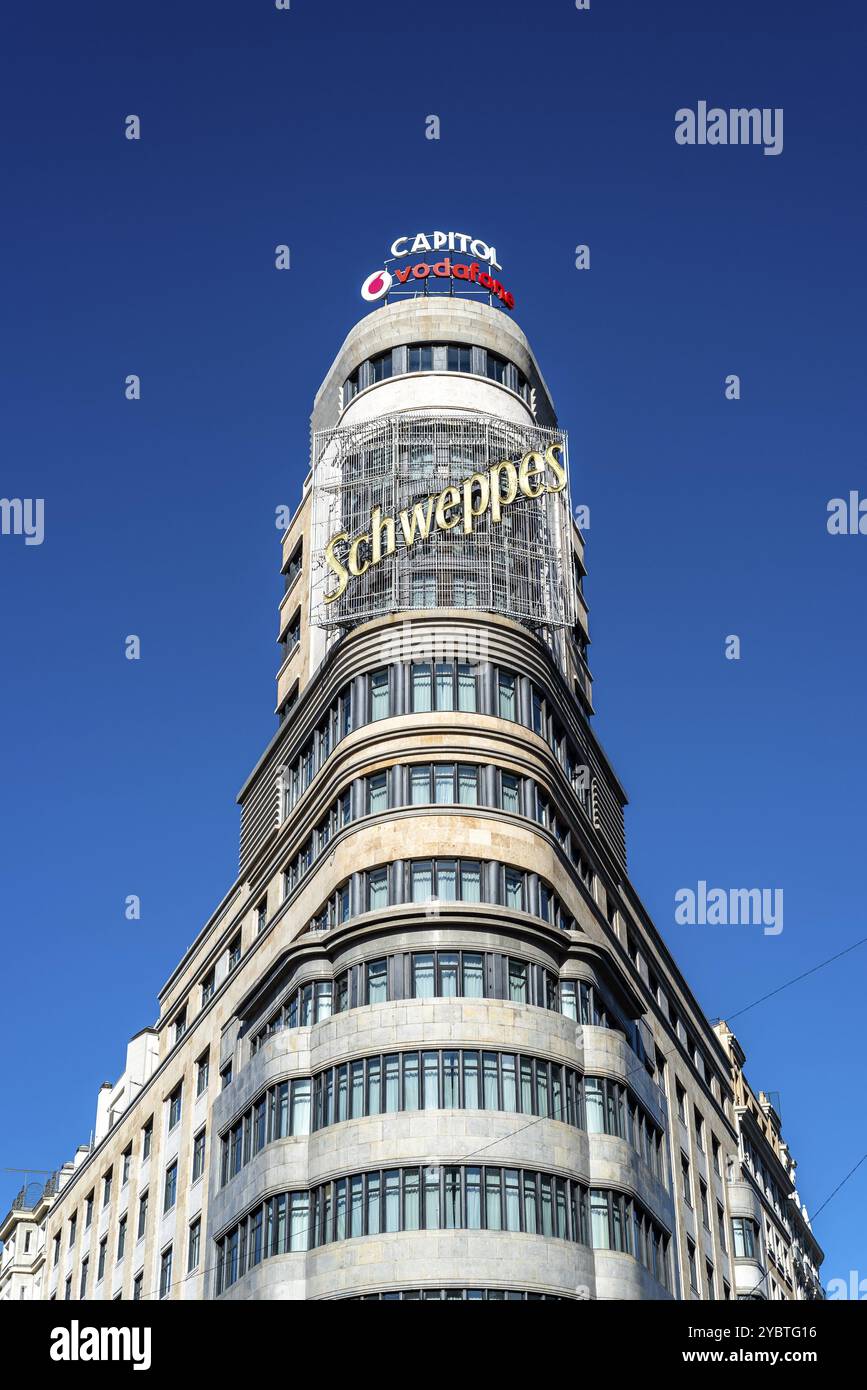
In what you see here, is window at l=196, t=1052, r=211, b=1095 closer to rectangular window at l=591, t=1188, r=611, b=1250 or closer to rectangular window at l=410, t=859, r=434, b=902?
rectangular window at l=410, t=859, r=434, b=902

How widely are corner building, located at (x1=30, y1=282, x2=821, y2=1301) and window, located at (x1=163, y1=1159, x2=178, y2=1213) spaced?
0.75 feet

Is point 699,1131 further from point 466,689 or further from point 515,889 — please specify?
point 466,689

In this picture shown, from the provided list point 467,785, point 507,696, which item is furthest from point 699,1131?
point 467,785

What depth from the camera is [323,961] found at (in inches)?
2562

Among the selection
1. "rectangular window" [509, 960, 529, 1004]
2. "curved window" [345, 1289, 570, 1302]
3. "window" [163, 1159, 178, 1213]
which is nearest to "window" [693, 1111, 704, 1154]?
"window" [163, 1159, 178, 1213]

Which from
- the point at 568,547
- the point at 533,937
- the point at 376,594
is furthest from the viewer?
the point at 568,547

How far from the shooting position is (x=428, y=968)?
61.7 metres

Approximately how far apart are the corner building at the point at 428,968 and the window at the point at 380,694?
131 millimetres

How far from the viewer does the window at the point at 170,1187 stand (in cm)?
7722

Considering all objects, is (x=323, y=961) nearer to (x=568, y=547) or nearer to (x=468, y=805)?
(x=468, y=805)

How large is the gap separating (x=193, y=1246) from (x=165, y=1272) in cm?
358

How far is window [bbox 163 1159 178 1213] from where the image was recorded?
253 ft

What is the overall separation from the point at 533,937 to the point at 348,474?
991 inches
